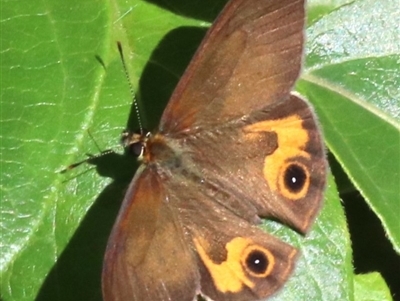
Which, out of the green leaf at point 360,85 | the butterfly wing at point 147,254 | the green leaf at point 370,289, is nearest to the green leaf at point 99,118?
the green leaf at point 360,85

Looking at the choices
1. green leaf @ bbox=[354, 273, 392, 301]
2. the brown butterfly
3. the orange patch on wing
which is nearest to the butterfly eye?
the brown butterfly

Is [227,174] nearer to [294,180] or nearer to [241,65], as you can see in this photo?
[294,180]

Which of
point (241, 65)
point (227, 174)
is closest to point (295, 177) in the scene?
point (227, 174)

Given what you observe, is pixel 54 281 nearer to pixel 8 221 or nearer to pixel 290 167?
pixel 8 221

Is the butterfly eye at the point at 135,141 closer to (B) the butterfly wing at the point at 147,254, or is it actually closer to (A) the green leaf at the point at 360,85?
(B) the butterfly wing at the point at 147,254

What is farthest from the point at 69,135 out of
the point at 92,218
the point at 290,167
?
the point at 290,167

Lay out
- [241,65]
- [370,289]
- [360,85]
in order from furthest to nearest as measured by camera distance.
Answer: [370,289]
[360,85]
[241,65]

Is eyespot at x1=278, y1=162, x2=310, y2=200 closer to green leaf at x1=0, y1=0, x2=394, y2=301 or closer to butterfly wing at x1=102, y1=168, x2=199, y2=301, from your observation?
green leaf at x1=0, y1=0, x2=394, y2=301
